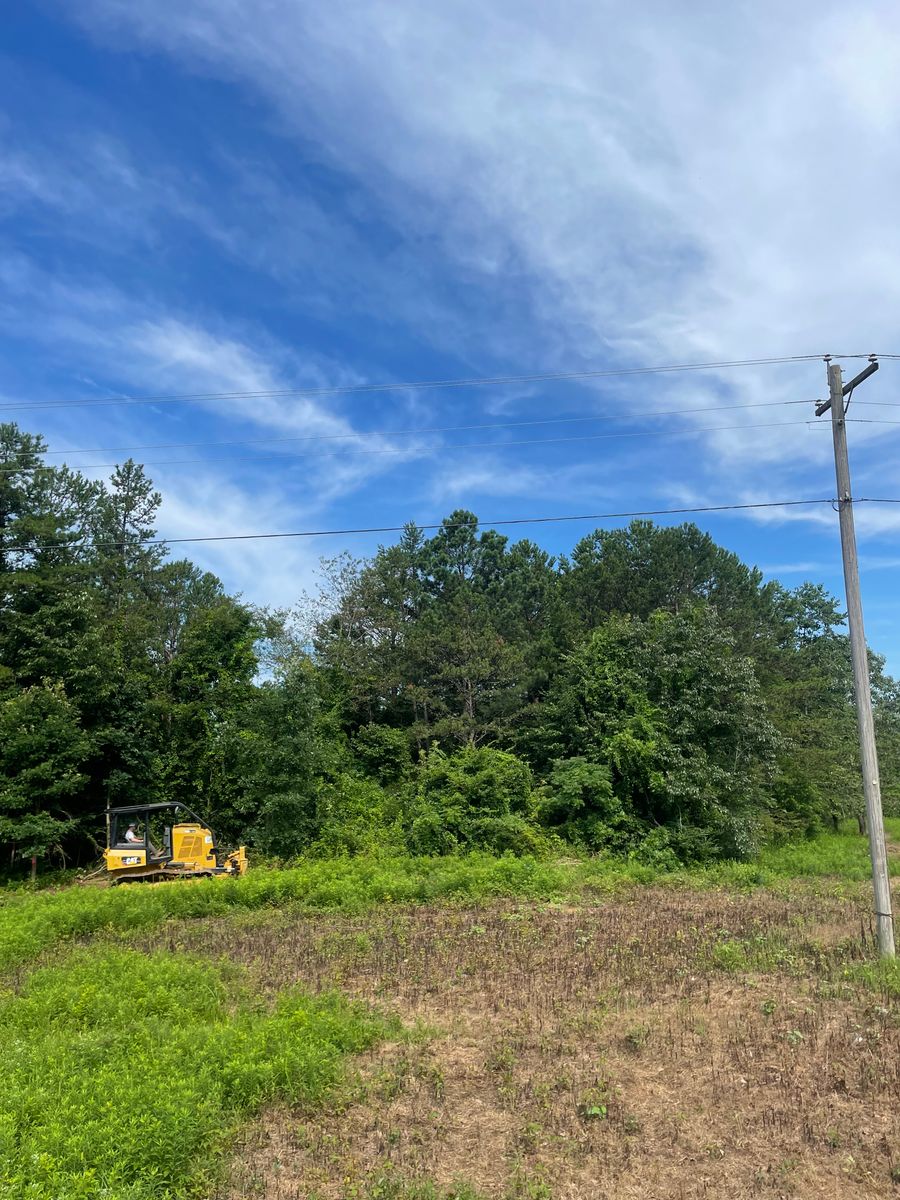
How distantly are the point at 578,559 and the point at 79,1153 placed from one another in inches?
1129

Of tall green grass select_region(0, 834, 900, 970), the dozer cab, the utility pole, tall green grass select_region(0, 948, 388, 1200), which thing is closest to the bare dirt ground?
tall green grass select_region(0, 948, 388, 1200)

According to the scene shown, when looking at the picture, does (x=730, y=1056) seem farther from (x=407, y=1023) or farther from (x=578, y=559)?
(x=578, y=559)

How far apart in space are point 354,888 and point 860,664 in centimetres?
888

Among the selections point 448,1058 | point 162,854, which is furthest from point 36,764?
point 448,1058

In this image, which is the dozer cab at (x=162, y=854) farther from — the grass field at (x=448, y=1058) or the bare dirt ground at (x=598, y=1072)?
the bare dirt ground at (x=598, y=1072)

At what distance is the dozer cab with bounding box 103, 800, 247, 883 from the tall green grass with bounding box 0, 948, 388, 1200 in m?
7.00

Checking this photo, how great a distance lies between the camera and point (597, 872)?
15000 mm

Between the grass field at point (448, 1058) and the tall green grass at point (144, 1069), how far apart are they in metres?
0.02

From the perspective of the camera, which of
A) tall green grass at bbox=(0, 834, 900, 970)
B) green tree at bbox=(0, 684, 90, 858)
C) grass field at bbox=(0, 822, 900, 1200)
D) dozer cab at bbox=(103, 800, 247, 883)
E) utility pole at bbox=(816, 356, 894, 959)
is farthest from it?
green tree at bbox=(0, 684, 90, 858)

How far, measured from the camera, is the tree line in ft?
57.5

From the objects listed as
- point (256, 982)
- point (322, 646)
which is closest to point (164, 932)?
point (256, 982)

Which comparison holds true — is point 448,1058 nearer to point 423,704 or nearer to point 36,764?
point 36,764

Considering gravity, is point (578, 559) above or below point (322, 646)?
above

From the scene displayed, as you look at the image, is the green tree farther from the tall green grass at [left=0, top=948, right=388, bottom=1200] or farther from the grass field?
the tall green grass at [left=0, top=948, right=388, bottom=1200]
